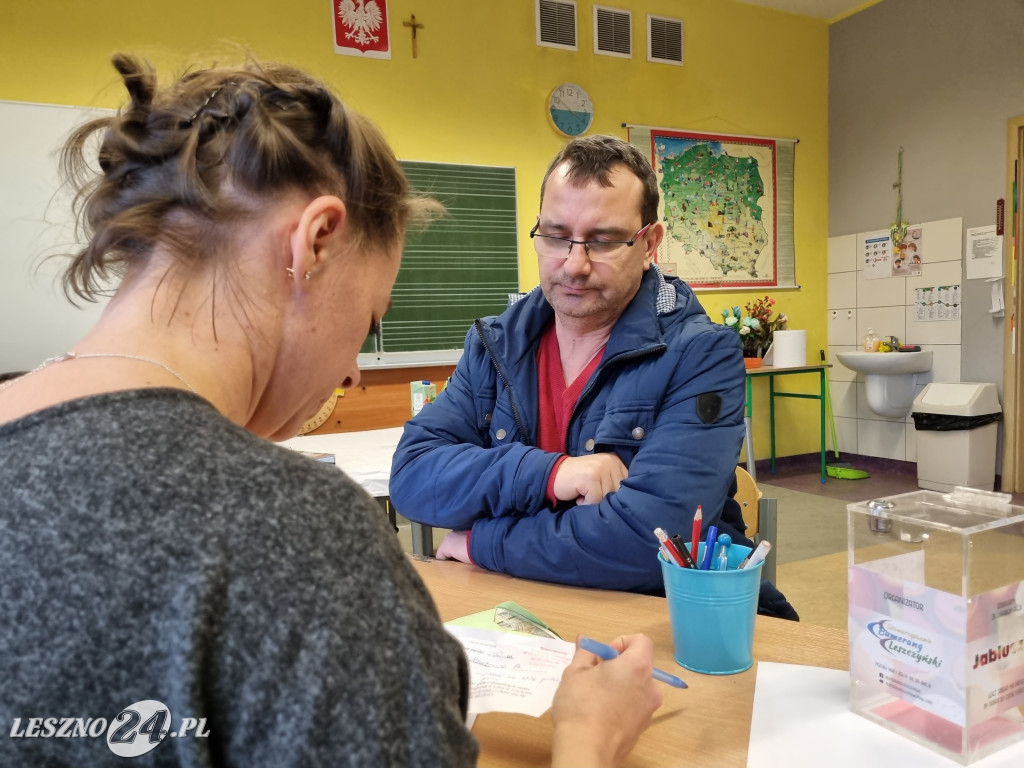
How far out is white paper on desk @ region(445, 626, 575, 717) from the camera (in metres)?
0.78

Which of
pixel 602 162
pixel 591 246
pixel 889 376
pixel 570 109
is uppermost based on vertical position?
pixel 570 109

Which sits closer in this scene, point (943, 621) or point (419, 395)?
point (943, 621)

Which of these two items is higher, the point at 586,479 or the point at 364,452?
the point at 586,479

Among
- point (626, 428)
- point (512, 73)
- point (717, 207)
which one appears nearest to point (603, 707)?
point (626, 428)

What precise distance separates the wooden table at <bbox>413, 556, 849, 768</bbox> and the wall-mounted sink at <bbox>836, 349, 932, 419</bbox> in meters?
4.27

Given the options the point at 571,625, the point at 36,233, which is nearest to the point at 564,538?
the point at 571,625

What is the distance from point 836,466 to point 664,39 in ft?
10.5

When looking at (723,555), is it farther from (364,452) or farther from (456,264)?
(456,264)

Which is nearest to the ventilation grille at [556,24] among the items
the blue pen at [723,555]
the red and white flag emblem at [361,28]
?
the red and white flag emblem at [361,28]

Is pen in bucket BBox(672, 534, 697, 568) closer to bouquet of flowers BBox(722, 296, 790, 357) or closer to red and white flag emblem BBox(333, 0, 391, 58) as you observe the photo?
red and white flag emblem BBox(333, 0, 391, 58)

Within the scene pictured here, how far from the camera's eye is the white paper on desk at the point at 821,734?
2.21 ft

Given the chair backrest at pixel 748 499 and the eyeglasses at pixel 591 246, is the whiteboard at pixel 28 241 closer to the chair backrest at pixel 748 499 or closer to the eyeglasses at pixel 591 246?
the eyeglasses at pixel 591 246

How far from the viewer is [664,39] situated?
4762 millimetres

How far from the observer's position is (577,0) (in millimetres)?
4461
